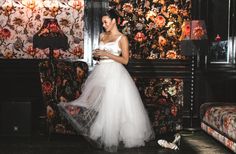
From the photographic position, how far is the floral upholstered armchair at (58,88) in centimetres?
499

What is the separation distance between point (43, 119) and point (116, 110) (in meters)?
1.97

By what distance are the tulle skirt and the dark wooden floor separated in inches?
5.7

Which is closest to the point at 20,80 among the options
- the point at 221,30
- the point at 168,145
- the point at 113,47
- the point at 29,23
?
the point at 29,23

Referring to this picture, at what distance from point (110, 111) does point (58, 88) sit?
3.45 feet

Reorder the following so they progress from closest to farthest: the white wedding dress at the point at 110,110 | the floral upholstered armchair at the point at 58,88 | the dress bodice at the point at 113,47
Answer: the white wedding dress at the point at 110,110 → the dress bodice at the point at 113,47 → the floral upholstered armchair at the point at 58,88

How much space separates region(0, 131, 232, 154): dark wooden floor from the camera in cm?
432

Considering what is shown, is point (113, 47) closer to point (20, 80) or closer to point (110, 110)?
point (110, 110)

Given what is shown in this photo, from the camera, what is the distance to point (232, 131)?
12.6 ft

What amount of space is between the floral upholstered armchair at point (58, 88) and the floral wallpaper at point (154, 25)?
1384mm

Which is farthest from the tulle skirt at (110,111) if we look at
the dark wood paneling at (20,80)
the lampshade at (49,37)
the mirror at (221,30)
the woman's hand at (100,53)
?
the mirror at (221,30)

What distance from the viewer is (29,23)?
20.3 ft

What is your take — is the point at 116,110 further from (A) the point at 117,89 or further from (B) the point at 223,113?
(B) the point at 223,113

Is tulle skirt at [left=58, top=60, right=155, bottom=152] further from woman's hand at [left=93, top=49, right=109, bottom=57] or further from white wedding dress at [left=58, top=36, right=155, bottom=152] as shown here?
woman's hand at [left=93, top=49, right=109, bottom=57]

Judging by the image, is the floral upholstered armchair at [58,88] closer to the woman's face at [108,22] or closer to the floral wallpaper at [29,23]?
the woman's face at [108,22]
